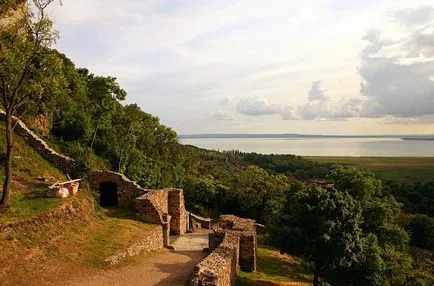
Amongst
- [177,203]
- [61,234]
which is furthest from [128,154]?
[61,234]

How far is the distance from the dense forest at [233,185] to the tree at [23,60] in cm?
7

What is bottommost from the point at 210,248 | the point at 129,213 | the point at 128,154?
the point at 210,248

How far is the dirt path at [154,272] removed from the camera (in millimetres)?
17016

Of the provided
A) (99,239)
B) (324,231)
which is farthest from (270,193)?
(99,239)

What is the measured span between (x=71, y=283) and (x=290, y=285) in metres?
12.5

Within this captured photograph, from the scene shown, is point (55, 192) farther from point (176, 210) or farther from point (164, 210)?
point (176, 210)

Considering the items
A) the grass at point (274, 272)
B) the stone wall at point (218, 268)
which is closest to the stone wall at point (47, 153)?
the stone wall at point (218, 268)

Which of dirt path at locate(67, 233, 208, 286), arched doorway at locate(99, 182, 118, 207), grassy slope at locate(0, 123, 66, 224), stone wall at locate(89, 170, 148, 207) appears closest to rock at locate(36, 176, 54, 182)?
grassy slope at locate(0, 123, 66, 224)

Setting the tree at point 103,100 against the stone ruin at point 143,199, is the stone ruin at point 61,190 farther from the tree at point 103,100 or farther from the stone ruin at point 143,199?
the tree at point 103,100

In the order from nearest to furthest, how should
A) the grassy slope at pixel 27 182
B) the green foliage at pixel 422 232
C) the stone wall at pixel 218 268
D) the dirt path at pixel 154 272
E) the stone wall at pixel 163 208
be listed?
the stone wall at pixel 218 268 → the dirt path at pixel 154 272 → the grassy slope at pixel 27 182 → the stone wall at pixel 163 208 → the green foliage at pixel 422 232

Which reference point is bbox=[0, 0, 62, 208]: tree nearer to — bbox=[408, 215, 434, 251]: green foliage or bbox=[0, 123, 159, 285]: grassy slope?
bbox=[0, 123, 159, 285]: grassy slope

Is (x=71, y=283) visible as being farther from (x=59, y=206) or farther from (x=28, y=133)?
(x=28, y=133)

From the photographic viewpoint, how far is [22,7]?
19250 millimetres

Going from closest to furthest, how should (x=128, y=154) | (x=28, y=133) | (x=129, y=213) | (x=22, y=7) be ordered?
1. (x=22, y=7)
2. (x=129, y=213)
3. (x=28, y=133)
4. (x=128, y=154)
